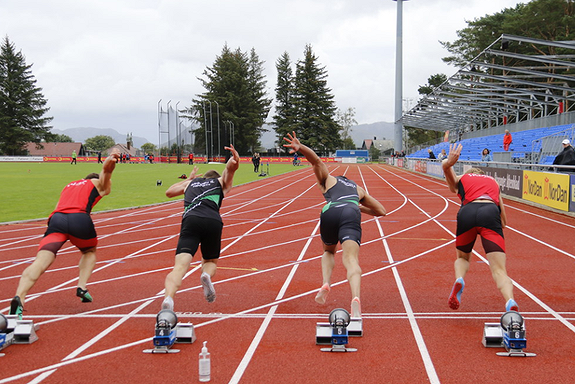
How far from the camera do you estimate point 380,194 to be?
22062mm

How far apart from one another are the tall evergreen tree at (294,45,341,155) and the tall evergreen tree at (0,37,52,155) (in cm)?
4610

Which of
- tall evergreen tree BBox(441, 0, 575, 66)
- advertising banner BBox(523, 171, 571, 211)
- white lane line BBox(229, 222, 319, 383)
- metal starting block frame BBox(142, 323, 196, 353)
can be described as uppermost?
tall evergreen tree BBox(441, 0, 575, 66)

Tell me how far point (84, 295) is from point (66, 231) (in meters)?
0.86

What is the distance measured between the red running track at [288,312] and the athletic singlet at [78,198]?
4.09ft

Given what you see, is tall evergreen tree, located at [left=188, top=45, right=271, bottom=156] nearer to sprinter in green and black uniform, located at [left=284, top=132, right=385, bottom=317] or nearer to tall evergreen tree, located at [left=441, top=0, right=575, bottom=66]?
tall evergreen tree, located at [left=441, top=0, right=575, bottom=66]

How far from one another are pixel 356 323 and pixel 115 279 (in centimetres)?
414

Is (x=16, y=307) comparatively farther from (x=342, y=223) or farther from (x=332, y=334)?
(x=342, y=223)

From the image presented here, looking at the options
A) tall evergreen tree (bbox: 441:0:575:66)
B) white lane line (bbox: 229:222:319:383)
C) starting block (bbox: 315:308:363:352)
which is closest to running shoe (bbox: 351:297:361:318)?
starting block (bbox: 315:308:363:352)

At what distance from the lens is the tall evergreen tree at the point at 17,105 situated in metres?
81.4

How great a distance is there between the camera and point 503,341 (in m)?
4.51

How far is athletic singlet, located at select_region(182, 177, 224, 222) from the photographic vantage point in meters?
5.30

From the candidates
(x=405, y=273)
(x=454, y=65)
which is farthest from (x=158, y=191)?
(x=454, y=65)

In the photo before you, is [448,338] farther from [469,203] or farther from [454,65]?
[454,65]

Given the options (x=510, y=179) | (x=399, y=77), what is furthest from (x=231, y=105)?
(x=510, y=179)
